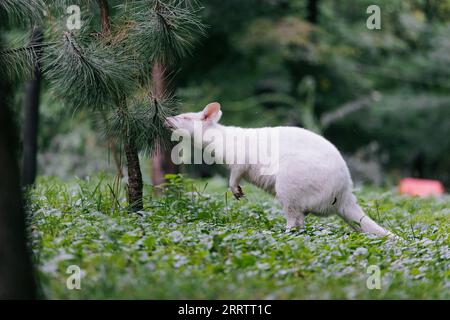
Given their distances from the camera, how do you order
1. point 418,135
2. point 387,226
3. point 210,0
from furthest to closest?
point 418,135 < point 210,0 < point 387,226

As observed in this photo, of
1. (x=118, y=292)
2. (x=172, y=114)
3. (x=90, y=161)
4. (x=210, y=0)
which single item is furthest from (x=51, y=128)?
(x=118, y=292)

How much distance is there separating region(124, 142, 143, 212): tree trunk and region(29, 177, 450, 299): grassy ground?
0.13 metres

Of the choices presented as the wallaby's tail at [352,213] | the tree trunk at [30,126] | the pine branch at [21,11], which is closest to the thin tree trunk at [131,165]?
the pine branch at [21,11]

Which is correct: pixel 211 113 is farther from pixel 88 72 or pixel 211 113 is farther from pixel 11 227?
pixel 11 227

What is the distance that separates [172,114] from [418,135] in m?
14.1

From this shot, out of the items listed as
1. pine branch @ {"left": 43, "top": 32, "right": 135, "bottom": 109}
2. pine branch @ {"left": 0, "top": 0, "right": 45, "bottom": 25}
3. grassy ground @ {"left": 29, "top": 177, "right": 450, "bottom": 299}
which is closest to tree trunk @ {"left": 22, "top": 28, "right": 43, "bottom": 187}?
grassy ground @ {"left": 29, "top": 177, "right": 450, "bottom": 299}

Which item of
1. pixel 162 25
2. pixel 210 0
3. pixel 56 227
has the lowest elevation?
pixel 56 227

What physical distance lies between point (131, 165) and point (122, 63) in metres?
0.96

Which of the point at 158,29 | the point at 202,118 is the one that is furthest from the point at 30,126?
the point at 158,29

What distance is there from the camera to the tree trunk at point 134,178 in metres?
6.48

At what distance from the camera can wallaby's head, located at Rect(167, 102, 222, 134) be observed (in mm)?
7082

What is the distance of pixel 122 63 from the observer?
613cm

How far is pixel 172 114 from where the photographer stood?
21.7 feet
